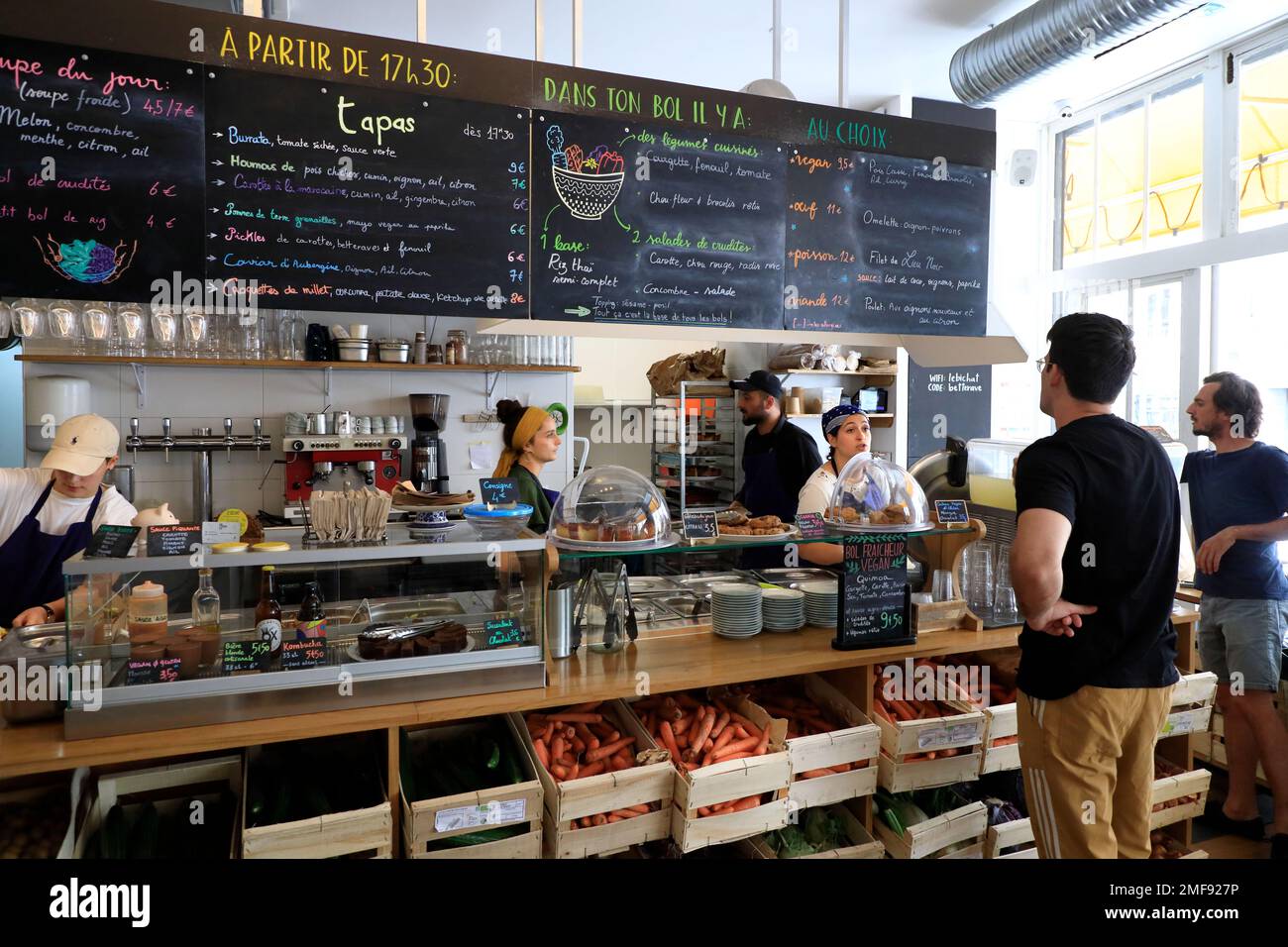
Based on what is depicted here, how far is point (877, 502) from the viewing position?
271 centimetres

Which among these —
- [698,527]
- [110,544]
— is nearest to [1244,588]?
[698,527]

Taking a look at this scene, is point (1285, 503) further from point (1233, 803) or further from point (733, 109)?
point (733, 109)

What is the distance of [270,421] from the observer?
18.6 feet

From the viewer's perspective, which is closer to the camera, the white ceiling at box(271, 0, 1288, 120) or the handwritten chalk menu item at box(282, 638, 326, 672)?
the handwritten chalk menu item at box(282, 638, 326, 672)

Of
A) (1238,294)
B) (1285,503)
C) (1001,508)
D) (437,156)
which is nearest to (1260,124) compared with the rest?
(1238,294)

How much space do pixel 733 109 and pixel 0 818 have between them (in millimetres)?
3039

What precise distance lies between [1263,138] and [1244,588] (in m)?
3.21

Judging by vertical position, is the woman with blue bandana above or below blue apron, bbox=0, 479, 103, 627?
above

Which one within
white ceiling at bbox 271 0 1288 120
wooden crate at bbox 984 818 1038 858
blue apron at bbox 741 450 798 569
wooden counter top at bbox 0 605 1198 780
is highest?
white ceiling at bbox 271 0 1288 120

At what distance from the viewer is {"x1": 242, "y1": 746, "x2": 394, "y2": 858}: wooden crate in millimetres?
1921

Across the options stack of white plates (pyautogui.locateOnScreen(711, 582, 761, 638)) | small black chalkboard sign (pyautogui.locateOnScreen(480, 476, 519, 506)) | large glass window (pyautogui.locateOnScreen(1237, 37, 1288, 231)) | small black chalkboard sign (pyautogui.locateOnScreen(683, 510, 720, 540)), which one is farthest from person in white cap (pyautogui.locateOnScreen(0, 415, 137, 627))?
large glass window (pyautogui.locateOnScreen(1237, 37, 1288, 231))

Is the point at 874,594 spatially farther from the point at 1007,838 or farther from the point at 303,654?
the point at 303,654

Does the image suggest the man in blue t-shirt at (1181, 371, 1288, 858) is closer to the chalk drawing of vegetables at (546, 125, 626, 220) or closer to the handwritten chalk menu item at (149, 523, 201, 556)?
the chalk drawing of vegetables at (546, 125, 626, 220)

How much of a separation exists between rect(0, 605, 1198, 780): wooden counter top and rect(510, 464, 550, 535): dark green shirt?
163cm
